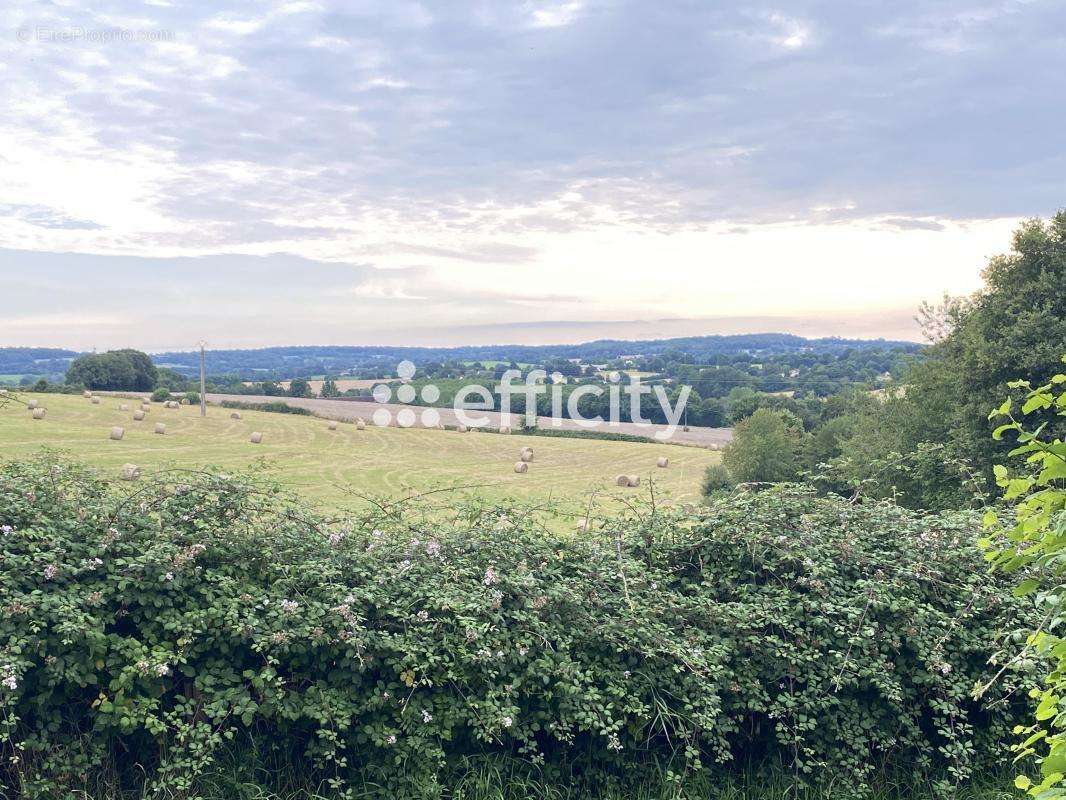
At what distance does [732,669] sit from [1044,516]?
208cm

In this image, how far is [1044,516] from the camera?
2.25 meters

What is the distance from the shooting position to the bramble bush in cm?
346

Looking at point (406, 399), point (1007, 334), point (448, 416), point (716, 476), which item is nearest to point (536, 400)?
Answer: point (406, 399)

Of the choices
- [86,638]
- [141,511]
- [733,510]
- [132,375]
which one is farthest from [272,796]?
[132,375]

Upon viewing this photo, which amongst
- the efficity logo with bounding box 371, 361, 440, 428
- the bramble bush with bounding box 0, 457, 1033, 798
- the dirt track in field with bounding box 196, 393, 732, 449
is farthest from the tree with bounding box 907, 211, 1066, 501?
the efficity logo with bounding box 371, 361, 440, 428

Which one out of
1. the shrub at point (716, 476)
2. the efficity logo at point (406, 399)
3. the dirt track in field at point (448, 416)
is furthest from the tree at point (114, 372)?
the shrub at point (716, 476)

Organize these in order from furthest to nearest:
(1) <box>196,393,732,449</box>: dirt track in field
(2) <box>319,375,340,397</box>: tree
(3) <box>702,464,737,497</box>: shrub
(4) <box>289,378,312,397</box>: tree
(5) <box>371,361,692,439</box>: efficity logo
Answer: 1. (2) <box>319,375,340,397</box>: tree
2. (4) <box>289,378,312,397</box>: tree
3. (5) <box>371,361,692,439</box>: efficity logo
4. (1) <box>196,393,732,449</box>: dirt track in field
5. (3) <box>702,464,737,497</box>: shrub

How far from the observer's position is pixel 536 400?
5812 centimetres

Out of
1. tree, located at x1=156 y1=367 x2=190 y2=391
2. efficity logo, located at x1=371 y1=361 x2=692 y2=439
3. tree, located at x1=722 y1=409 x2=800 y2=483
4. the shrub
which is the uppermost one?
tree, located at x1=156 y1=367 x2=190 y2=391

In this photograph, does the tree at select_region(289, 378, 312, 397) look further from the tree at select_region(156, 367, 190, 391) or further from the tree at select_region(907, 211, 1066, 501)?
the tree at select_region(907, 211, 1066, 501)

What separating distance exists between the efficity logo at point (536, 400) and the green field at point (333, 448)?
291 inches

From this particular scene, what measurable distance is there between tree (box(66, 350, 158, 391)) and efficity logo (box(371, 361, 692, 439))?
57.1ft

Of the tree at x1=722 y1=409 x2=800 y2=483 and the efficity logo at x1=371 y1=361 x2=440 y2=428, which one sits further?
the efficity logo at x1=371 y1=361 x2=440 y2=428

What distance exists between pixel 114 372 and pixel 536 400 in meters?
30.4
